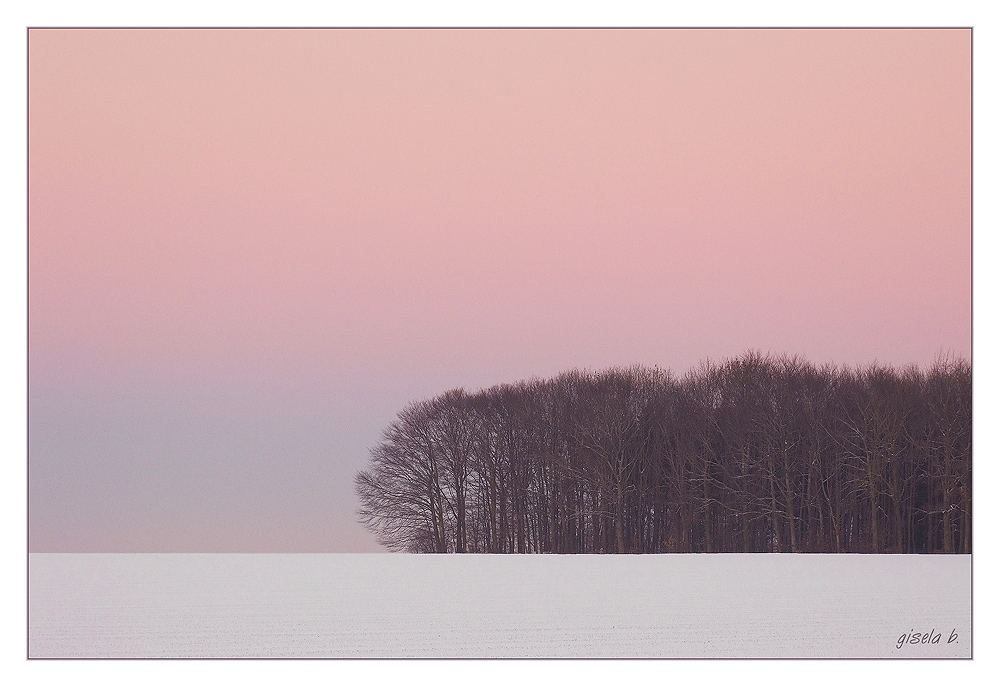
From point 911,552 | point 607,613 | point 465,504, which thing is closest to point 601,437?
point 465,504

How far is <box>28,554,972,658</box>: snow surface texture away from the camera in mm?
20000

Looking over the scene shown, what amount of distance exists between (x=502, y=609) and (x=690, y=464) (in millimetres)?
21465

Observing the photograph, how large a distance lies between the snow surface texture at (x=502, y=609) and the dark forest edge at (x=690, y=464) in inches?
290

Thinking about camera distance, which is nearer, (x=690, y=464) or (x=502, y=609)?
(x=502, y=609)

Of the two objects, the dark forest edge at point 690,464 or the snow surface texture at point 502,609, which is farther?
the dark forest edge at point 690,464

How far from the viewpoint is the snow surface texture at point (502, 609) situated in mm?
20000

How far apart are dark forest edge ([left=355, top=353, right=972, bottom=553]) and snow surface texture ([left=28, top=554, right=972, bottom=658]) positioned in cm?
736

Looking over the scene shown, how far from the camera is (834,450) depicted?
4247 centimetres

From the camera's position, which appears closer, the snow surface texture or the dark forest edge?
the snow surface texture

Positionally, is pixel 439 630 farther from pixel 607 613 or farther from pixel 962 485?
pixel 962 485

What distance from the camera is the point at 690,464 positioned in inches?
1727

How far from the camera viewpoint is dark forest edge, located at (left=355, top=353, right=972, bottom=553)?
41.5 meters

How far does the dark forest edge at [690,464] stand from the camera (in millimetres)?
41500

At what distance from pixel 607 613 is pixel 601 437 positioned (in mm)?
21861
